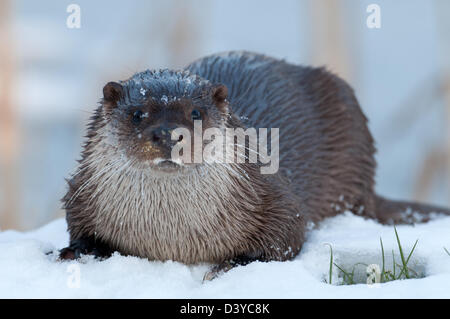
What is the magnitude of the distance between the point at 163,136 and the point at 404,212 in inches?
75.6

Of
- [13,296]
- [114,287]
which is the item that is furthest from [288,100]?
[13,296]

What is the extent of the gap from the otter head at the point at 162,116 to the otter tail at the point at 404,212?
143 centimetres

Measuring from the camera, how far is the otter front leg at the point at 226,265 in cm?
230

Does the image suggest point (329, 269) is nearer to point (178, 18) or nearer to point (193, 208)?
point (193, 208)

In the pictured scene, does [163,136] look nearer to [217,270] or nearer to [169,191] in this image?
[169,191]

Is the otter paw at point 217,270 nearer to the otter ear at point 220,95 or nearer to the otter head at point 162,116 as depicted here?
the otter head at point 162,116

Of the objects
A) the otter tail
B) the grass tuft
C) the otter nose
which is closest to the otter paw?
the grass tuft

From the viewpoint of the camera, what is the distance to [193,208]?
240 centimetres

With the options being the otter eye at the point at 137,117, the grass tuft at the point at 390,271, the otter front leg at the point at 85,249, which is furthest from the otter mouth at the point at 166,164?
the grass tuft at the point at 390,271

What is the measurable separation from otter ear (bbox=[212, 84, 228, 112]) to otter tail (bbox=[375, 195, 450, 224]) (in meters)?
1.40

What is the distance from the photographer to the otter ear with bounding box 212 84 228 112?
246cm

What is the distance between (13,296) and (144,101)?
0.73 metres

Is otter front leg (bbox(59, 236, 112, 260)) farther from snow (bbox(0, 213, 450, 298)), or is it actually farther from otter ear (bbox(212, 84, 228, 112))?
otter ear (bbox(212, 84, 228, 112))
